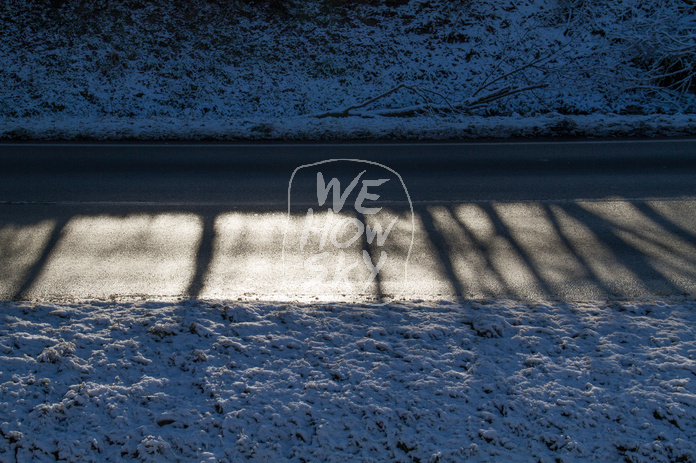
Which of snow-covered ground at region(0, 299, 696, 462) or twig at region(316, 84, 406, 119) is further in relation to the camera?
twig at region(316, 84, 406, 119)

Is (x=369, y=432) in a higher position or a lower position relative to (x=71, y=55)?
lower

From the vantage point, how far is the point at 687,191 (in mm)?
8047

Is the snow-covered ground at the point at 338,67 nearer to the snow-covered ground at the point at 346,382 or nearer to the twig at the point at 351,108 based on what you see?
the twig at the point at 351,108

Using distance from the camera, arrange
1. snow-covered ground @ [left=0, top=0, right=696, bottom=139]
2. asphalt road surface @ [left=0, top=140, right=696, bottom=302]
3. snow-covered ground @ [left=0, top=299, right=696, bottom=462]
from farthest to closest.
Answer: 1. snow-covered ground @ [left=0, top=0, right=696, bottom=139]
2. asphalt road surface @ [left=0, top=140, right=696, bottom=302]
3. snow-covered ground @ [left=0, top=299, right=696, bottom=462]

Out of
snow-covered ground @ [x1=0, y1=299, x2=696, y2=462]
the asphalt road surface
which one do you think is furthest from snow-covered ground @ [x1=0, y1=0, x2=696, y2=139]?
snow-covered ground @ [x1=0, y1=299, x2=696, y2=462]

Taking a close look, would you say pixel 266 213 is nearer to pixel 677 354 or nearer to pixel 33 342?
pixel 33 342

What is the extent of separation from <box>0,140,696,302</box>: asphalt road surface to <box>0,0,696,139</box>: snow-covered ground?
148 cm

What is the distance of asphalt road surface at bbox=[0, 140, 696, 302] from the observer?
17.8 feet

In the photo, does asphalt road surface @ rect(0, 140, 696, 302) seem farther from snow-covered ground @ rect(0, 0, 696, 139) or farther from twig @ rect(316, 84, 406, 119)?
twig @ rect(316, 84, 406, 119)

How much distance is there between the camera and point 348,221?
7062mm

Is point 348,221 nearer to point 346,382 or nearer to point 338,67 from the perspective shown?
point 346,382

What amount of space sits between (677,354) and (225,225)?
505 centimetres

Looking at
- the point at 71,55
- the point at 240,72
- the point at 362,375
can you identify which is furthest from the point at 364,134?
the point at 71,55

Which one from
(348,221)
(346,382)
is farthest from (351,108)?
(346,382)
